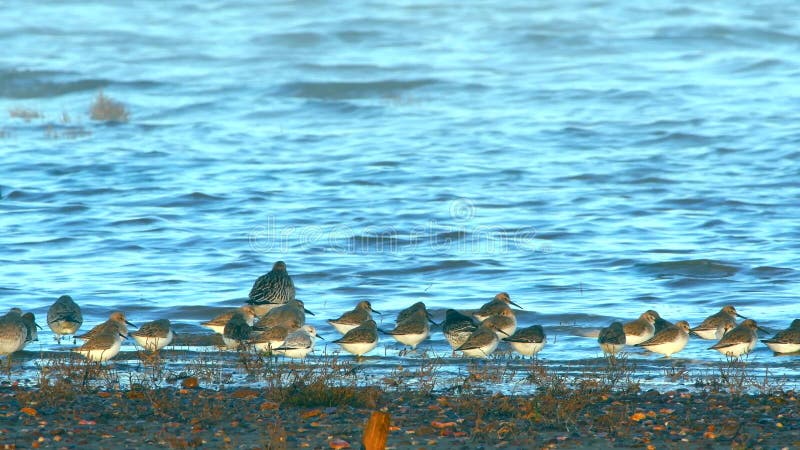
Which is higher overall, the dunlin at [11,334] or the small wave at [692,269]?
the small wave at [692,269]

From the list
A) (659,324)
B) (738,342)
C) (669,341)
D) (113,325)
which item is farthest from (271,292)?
(738,342)

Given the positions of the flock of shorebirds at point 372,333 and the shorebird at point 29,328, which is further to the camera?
the shorebird at point 29,328

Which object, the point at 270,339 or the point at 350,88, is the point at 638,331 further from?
the point at 350,88

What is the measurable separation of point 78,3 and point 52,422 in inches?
2036

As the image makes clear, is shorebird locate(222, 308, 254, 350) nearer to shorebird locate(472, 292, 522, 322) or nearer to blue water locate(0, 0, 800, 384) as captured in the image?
blue water locate(0, 0, 800, 384)

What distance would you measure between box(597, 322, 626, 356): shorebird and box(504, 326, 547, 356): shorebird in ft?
2.17

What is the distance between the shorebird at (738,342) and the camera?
11570mm

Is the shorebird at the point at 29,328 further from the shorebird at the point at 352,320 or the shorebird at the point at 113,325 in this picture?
the shorebird at the point at 352,320

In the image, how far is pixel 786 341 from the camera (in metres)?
11.9

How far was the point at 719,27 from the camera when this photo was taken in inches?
1849

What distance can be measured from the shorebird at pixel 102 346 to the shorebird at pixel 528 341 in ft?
12.2

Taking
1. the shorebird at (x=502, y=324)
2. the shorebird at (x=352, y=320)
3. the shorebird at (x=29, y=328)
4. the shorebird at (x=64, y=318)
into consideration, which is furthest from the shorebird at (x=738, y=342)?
the shorebird at (x=29, y=328)

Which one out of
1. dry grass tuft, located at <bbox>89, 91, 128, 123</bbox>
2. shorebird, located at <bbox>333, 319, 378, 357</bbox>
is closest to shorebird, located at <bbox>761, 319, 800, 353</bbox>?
shorebird, located at <bbox>333, 319, 378, 357</bbox>

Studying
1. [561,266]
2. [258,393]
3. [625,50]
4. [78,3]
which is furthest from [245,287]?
[78,3]
